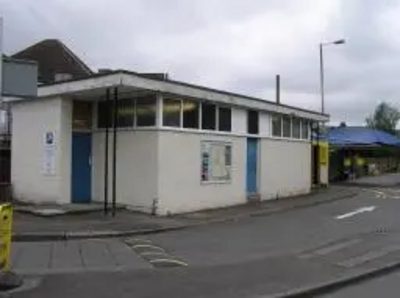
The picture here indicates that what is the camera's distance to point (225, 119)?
24.5 metres

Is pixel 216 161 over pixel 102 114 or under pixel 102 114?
under

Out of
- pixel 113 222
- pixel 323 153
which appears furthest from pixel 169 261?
pixel 323 153

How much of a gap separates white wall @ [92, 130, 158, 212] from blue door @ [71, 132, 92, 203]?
0.35 metres

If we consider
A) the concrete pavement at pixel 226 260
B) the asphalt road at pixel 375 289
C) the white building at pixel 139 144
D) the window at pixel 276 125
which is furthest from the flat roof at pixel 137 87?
the asphalt road at pixel 375 289

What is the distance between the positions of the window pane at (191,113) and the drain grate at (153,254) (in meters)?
6.49

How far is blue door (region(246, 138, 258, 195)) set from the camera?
2598 cm

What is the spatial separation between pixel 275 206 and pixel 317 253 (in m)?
9.83

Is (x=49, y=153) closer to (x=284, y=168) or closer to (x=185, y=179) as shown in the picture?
(x=185, y=179)

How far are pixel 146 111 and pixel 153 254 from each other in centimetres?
804

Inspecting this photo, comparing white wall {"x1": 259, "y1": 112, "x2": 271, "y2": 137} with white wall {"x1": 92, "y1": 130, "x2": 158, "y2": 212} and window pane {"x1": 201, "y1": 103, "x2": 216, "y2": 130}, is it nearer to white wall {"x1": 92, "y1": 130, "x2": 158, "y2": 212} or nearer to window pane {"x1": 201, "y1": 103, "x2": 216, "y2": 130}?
window pane {"x1": 201, "y1": 103, "x2": 216, "y2": 130}

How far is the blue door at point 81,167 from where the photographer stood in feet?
74.8

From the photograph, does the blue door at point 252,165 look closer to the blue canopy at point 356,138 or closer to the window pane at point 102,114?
the window pane at point 102,114

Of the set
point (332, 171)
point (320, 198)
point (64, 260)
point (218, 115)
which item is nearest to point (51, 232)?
point (64, 260)

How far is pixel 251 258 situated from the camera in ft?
46.7
